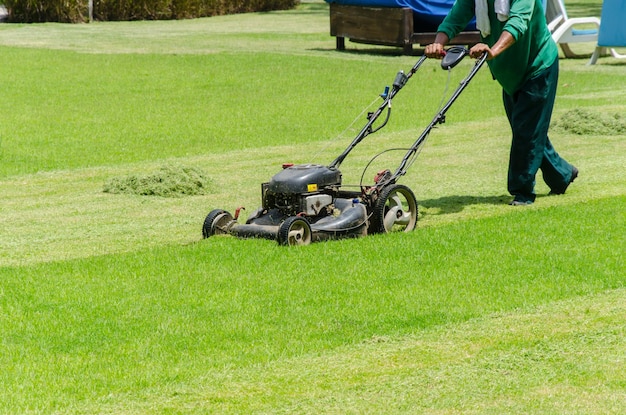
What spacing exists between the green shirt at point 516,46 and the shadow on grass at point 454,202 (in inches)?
35.6

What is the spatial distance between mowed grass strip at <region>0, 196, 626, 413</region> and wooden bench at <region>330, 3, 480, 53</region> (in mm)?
14771

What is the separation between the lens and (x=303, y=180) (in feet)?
25.6

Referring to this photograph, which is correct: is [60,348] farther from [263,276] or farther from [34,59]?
[34,59]

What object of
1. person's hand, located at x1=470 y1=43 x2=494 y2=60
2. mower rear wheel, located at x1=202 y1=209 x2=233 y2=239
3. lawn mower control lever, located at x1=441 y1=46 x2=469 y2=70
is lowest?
mower rear wheel, located at x1=202 y1=209 x2=233 y2=239

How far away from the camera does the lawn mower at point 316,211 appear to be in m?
7.80

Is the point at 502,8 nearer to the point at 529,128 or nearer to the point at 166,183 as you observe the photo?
the point at 529,128

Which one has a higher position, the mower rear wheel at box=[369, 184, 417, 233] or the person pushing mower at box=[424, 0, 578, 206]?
the person pushing mower at box=[424, 0, 578, 206]

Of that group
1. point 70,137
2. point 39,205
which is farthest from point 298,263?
point 70,137

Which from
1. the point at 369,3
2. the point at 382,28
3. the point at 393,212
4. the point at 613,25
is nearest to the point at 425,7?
the point at 382,28

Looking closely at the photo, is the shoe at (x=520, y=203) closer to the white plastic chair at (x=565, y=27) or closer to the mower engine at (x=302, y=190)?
the mower engine at (x=302, y=190)

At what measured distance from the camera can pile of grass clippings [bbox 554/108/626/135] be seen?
519 inches

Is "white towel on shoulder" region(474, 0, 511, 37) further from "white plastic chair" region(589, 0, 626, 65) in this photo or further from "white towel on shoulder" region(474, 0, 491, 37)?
"white plastic chair" region(589, 0, 626, 65)

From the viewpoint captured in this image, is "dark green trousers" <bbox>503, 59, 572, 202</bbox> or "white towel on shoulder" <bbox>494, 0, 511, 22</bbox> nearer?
"white towel on shoulder" <bbox>494, 0, 511, 22</bbox>

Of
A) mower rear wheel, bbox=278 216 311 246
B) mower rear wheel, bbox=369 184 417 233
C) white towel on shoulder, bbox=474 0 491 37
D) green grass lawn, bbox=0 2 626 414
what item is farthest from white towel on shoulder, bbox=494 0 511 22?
mower rear wheel, bbox=278 216 311 246
